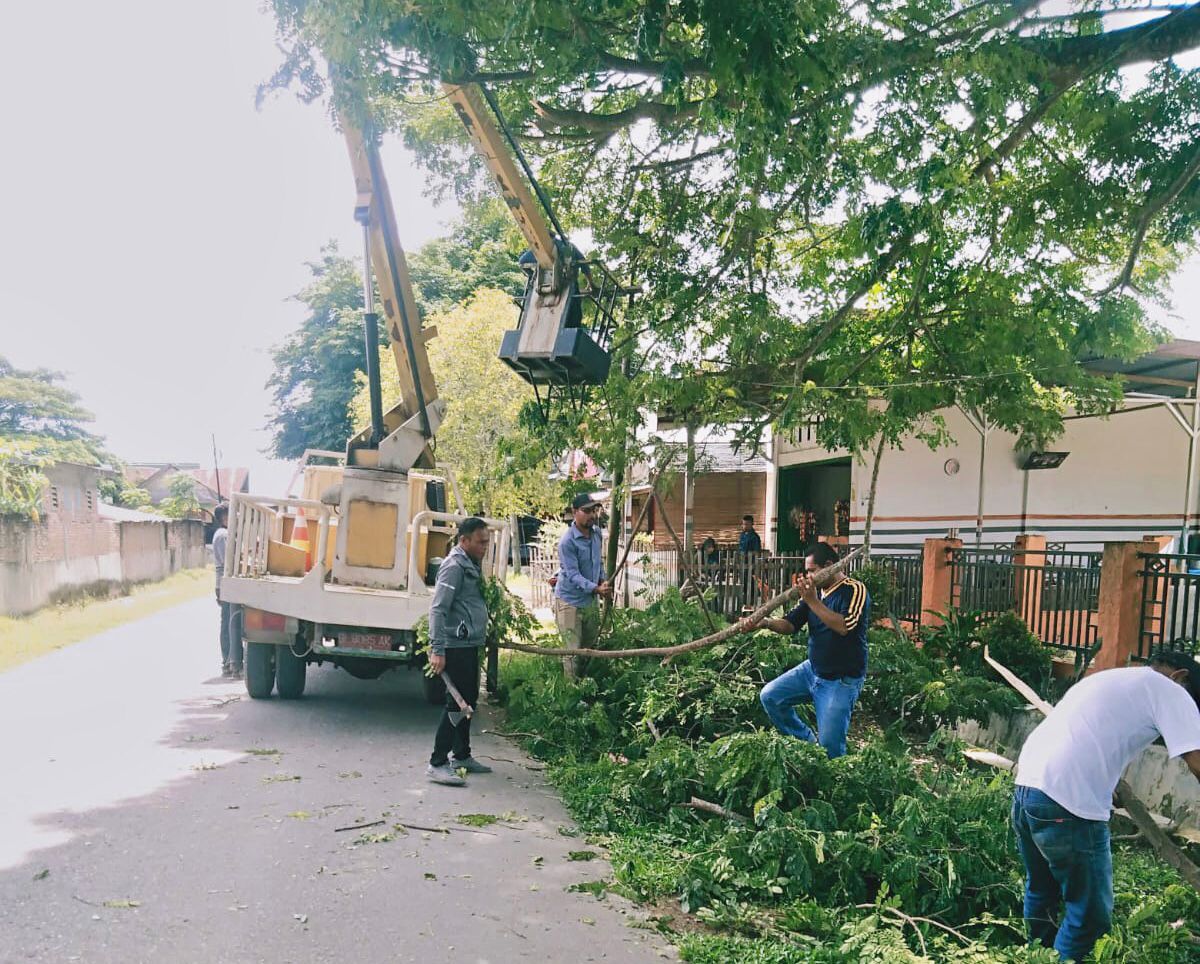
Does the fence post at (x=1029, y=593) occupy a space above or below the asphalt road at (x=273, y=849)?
above

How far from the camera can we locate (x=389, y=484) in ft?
27.8

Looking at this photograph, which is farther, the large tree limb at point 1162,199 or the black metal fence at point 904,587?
the black metal fence at point 904,587

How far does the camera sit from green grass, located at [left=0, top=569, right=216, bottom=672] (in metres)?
12.5

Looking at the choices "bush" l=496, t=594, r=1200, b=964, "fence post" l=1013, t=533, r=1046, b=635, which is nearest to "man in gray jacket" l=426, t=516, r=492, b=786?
"bush" l=496, t=594, r=1200, b=964

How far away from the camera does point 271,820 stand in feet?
17.6

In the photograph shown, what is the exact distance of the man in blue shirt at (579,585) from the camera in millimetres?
8297

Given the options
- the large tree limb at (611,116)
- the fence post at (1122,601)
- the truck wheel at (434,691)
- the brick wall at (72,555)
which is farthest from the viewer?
the brick wall at (72,555)

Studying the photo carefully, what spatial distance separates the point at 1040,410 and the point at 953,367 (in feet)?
6.06

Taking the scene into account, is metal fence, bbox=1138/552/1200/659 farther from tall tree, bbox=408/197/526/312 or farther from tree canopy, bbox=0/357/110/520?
tree canopy, bbox=0/357/110/520

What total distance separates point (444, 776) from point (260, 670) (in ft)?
11.2

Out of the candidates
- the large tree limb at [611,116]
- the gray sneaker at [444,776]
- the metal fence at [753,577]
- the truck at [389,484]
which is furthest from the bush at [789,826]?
the large tree limb at [611,116]

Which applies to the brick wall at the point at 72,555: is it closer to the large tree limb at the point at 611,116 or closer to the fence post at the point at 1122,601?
the large tree limb at the point at 611,116

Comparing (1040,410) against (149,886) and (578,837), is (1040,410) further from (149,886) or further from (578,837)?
(149,886)

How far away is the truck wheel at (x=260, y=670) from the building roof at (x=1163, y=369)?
11.8 meters
